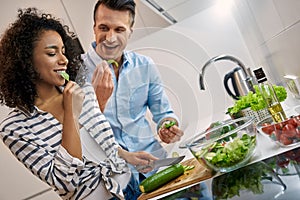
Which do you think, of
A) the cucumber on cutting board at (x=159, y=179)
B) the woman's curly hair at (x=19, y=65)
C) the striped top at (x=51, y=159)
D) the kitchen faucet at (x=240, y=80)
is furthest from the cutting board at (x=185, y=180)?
the woman's curly hair at (x=19, y=65)

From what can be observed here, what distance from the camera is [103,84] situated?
1206 mm

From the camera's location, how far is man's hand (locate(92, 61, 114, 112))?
47.3 inches

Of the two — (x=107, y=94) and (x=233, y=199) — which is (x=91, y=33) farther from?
(x=233, y=199)

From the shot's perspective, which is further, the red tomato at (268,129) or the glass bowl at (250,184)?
the red tomato at (268,129)

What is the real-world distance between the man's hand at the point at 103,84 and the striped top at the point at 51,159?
0.59 ft

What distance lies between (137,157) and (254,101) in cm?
42

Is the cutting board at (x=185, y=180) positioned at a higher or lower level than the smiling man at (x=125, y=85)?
lower

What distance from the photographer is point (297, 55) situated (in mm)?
1142

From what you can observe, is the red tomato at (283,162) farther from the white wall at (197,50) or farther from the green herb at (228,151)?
the white wall at (197,50)

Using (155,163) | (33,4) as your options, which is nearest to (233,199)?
(155,163)

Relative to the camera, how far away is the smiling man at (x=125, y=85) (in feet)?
3.88

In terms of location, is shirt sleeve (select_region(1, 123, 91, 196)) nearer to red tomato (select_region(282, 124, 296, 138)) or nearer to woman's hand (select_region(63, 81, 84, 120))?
woman's hand (select_region(63, 81, 84, 120))

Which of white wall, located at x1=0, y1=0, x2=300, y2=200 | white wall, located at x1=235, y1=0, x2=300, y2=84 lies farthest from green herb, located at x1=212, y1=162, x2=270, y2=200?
white wall, located at x1=235, y1=0, x2=300, y2=84

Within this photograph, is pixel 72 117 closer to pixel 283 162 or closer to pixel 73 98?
pixel 73 98
